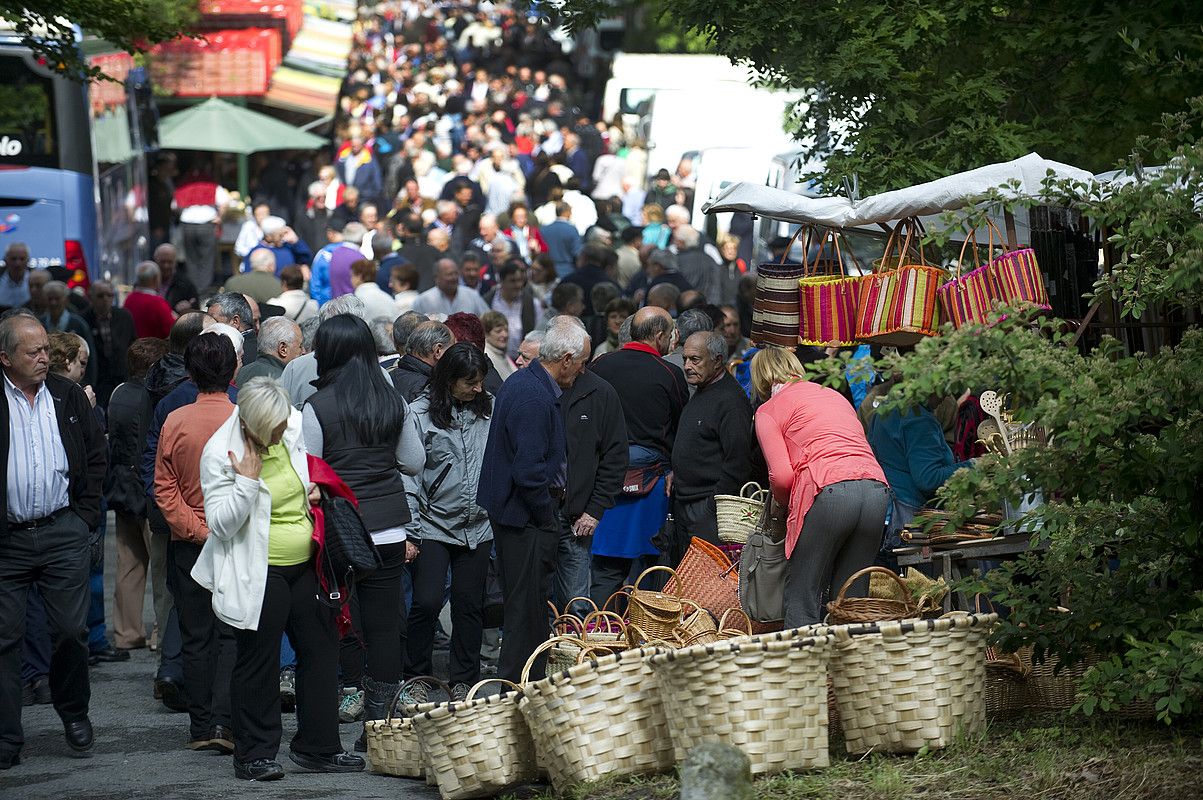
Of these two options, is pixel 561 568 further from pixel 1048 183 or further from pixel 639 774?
pixel 1048 183

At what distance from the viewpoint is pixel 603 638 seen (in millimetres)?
8594

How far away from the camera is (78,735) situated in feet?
29.1

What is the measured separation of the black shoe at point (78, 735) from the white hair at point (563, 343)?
3074 mm

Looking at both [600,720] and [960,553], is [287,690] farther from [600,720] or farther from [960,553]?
[960,553]

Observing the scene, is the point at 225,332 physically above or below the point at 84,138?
below

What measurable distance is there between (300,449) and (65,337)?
3.14m

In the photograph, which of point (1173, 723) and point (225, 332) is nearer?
point (1173, 723)

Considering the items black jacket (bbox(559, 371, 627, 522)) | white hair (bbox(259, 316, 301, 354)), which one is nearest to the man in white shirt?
white hair (bbox(259, 316, 301, 354))

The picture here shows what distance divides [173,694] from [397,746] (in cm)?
219

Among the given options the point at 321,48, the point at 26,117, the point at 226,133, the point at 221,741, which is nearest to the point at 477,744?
the point at 221,741

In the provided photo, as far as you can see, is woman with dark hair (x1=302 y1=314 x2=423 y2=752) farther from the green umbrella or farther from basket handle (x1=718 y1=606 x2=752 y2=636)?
the green umbrella

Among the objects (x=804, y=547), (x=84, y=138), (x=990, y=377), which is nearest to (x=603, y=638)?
(x=804, y=547)

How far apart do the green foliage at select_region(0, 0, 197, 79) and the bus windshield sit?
26.9 feet

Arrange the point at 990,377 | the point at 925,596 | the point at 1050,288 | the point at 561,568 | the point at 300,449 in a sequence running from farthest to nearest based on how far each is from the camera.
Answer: the point at 561,568
the point at 1050,288
the point at 300,449
the point at 925,596
the point at 990,377
